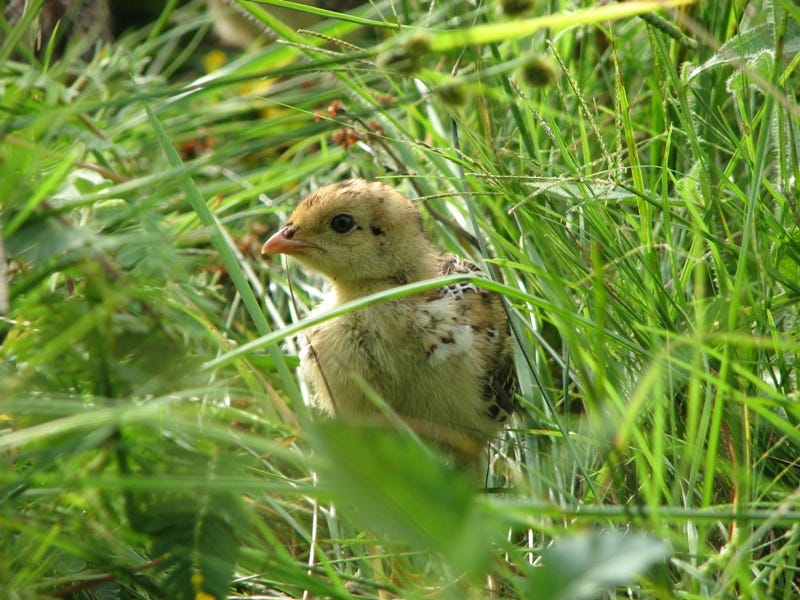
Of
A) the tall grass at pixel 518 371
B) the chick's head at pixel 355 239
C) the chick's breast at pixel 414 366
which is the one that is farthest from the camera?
the chick's head at pixel 355 239

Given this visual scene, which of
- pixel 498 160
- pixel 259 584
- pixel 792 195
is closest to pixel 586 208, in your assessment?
pixel 498 160

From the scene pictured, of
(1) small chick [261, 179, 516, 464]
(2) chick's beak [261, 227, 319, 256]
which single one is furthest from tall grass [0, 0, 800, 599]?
(2) chick's beak [261, 227, 319, 256]

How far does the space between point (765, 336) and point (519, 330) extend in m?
0.53

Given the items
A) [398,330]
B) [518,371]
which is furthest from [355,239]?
[518,371]

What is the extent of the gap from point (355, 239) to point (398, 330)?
13.4 inches

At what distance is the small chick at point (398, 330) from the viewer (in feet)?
7.52

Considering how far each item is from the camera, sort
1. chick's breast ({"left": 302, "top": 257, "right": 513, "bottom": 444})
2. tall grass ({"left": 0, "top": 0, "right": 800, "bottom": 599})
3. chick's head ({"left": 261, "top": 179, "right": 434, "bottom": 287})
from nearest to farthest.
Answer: tall grass ({"left": 0, "top": 0, "right": 800, "bottom": 599}) → chick's breast ({"left": 302, "top": 257, "right": 513, "bottom": 444}) → chick's head ({"left": 261, "top": 179, "right": 434, "bottom": 287})

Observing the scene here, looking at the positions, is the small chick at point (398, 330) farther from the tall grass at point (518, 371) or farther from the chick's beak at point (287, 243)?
the tall grass at point (518, 371)

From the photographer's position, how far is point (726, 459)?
192cm

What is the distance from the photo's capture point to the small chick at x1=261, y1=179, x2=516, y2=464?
7.52 ft

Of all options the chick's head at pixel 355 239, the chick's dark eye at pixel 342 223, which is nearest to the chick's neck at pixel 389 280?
the chick's head at pixel 355 239

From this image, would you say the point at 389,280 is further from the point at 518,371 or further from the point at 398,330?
the point at 518,371

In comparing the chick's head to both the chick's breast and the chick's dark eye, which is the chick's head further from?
the chick's breast

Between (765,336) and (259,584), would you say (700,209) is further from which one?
(259,584)
